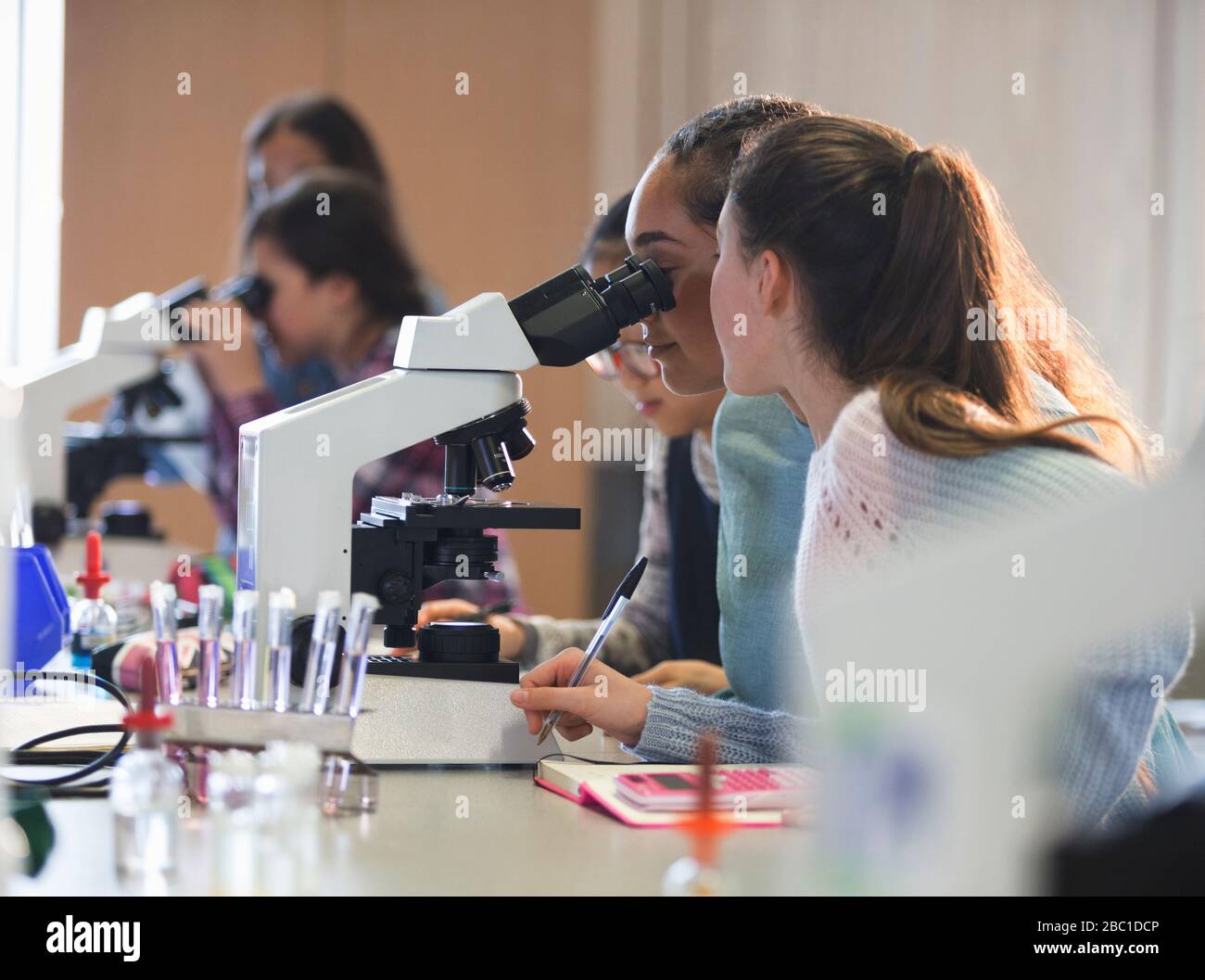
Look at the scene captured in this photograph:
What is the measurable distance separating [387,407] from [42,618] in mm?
748

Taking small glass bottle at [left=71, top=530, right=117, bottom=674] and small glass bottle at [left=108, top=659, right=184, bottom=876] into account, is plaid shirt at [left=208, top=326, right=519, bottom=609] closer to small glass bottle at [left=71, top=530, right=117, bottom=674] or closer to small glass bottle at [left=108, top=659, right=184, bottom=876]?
small glass bottle at [left=71, top=530, right=117, bottom=674]

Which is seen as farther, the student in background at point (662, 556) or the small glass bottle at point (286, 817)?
the student in background at point (662, 556)

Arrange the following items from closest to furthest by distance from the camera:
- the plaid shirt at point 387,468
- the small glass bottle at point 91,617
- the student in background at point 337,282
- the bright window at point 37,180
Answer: the small glass bottle at point 91,617
the plaid shirt at point 387,468
the student in background at point 337,282
the bright window at point 37,180

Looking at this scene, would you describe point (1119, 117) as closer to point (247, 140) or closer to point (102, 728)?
point (247, 140)

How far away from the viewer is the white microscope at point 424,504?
1243mm

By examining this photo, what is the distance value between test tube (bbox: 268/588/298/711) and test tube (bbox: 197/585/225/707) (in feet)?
0.14

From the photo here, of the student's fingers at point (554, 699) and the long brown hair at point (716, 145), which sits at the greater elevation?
the long brown hair at point (716, 145)

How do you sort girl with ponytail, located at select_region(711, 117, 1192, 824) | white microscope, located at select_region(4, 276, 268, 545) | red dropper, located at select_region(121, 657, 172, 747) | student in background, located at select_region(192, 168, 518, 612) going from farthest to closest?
student in background, located at select_region(192, 168, 518, 612), white microscope, located at select_region(4, 276, 268, 545), girl with ponytail, located at select_region(711, 117, 1192, 824), red dropper, located at select_region(121, 657, 172, 747)

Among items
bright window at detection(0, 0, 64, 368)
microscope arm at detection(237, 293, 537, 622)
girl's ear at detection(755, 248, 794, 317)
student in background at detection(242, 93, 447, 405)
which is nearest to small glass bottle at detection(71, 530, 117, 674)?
microscope arm at detection(237, 293, 537, 622)

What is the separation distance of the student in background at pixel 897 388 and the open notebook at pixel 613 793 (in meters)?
0.06

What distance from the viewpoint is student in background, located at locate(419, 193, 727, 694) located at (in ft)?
6.23

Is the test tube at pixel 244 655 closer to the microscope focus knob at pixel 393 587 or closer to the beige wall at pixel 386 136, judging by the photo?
the microscope focus knob at pixel 393 587

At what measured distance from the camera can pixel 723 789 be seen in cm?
111

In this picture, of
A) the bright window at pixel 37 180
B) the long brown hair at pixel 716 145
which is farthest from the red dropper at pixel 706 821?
the bright window at pixel 37 180
